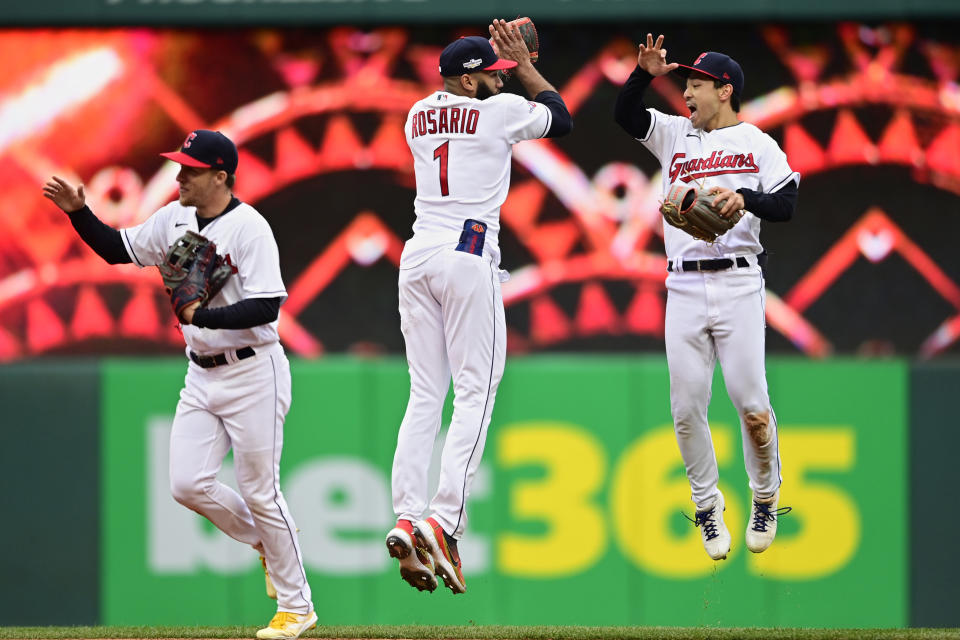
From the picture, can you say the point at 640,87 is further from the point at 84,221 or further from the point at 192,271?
the point at 84,221

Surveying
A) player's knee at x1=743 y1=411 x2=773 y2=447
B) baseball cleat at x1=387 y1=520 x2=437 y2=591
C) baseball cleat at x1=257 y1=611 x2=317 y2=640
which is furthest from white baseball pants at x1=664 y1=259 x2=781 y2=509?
baseball cleat at x1=257 y1=611 x2=317 y2=640

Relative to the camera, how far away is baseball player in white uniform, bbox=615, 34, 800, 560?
5238 millimetres

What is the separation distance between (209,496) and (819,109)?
16.9 ft

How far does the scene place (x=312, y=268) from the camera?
28.8 feet

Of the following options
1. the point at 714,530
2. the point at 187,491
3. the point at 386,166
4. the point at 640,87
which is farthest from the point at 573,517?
the point at 386,166

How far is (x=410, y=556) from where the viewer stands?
4750 mm

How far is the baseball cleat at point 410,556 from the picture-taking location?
470 centimetres

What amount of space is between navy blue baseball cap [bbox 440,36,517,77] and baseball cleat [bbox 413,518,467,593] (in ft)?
5.41

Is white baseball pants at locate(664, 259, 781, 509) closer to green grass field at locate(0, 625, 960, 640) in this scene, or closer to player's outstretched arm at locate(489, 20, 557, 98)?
player's outstretched arm at locate(489, 20, 557, 98)

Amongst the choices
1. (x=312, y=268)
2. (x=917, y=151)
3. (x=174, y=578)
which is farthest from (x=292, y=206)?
(x=917, y=151)

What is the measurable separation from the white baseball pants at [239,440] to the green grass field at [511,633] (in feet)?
3.03

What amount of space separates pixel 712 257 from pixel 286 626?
7.18 feet

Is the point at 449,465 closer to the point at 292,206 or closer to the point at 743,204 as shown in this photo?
the point at 743,204

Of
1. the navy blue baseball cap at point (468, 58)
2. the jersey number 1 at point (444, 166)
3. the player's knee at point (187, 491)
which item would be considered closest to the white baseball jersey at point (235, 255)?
the player's knee at point (187, 491)
